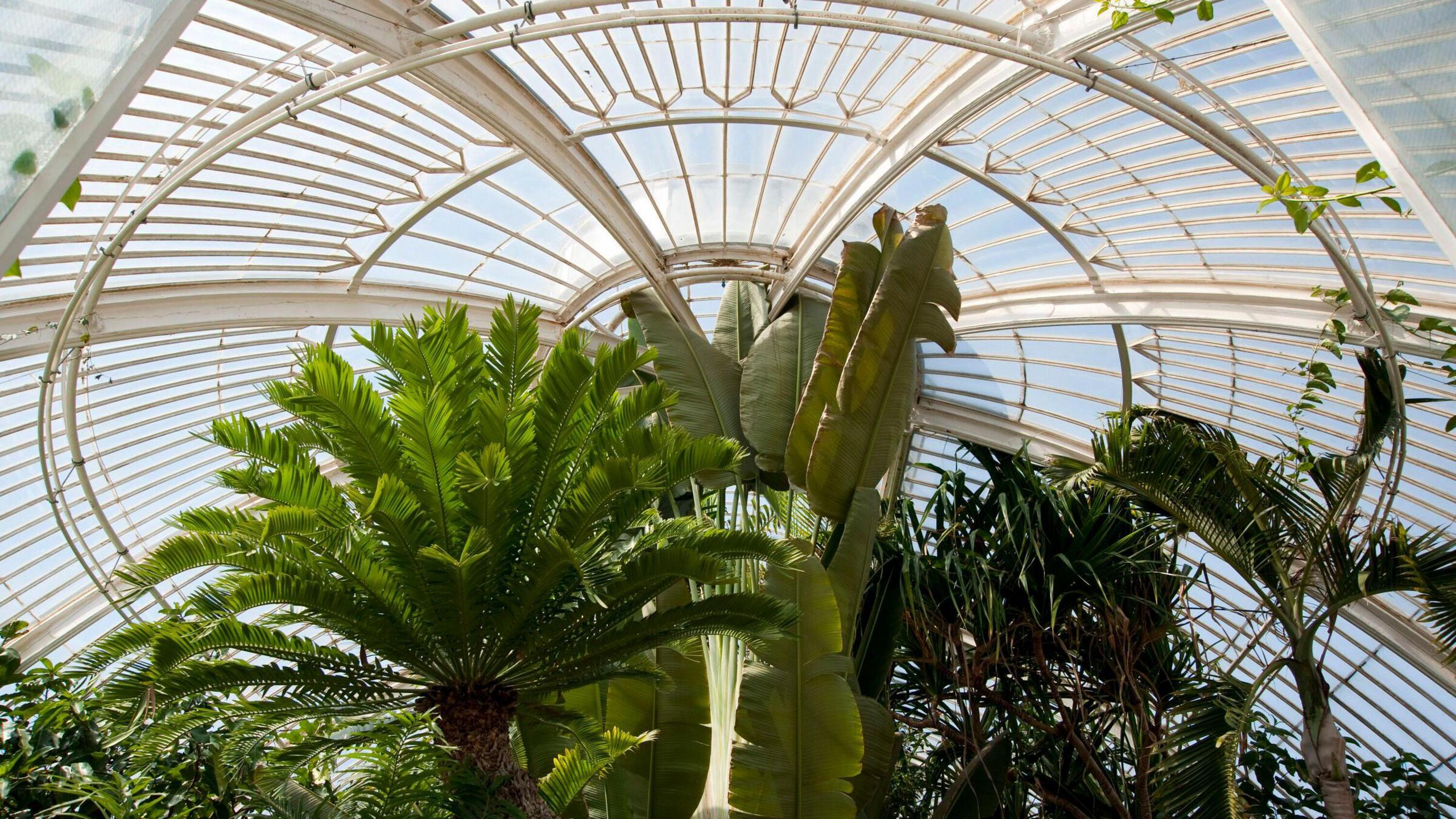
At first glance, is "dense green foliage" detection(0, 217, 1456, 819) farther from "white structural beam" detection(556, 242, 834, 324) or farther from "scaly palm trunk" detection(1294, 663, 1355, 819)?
"white structural beam" detection(556, 242, 834, 324)

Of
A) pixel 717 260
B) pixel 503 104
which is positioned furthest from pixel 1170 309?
pixel 503 104

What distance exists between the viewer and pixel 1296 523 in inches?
324

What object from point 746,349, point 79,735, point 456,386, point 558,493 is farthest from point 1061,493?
point 79,735

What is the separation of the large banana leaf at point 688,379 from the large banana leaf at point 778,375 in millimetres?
278

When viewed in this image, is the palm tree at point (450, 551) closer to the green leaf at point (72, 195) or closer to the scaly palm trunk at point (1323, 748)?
the green leaf at point (72, 195)

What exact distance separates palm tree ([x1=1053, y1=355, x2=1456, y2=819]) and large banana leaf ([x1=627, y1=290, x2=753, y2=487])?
11.3 ft

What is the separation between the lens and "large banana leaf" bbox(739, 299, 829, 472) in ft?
32.6

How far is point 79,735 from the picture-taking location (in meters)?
8.16

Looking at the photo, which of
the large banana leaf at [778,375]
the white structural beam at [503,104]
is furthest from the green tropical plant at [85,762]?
the white structural beam at [503,104]

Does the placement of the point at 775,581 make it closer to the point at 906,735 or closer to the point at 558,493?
the point at 558,493

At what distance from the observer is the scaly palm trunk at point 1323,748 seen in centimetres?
768

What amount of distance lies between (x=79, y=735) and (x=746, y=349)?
289 inches

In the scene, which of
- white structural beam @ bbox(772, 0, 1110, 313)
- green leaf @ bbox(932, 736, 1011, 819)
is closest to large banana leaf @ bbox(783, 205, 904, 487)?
white structural beam @ bbox(772, 0, 1110, 313)

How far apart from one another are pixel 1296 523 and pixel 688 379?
17.7ft
